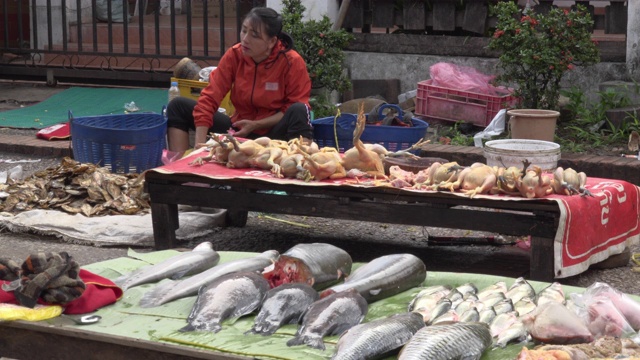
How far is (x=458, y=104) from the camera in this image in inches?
374

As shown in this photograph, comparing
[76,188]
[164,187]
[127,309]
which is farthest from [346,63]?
[127,309]

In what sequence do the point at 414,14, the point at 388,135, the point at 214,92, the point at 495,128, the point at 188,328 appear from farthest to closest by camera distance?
the point at 414,14 → the point at 495,128 → the point at 214,92 → the point at 388,135 → the point at 188,328

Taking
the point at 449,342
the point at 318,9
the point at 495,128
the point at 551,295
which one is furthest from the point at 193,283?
the point at 318,9

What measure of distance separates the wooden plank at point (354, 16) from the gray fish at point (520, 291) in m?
6.47

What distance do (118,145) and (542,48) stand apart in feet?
12.2

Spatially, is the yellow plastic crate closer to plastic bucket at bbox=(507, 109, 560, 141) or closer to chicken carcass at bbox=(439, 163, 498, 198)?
plastic bucket at bbox=(507, 109, 560, 141)

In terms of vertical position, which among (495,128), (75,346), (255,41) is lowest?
(75,346)

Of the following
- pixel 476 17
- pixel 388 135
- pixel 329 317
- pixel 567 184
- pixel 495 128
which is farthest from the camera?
pixel 476 17

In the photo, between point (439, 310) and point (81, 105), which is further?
point (81, 105)

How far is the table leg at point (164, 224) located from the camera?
6.19 meters

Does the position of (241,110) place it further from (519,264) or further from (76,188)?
(519,264)

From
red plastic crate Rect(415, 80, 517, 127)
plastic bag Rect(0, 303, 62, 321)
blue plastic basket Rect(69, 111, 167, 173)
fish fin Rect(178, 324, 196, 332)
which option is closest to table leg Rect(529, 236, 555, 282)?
fish fin Rect(178, 324, 196, 332)

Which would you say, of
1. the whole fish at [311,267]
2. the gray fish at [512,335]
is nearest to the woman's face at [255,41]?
the whole fish at [311,267]

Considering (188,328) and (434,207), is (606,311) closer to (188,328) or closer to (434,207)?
(188,328)
